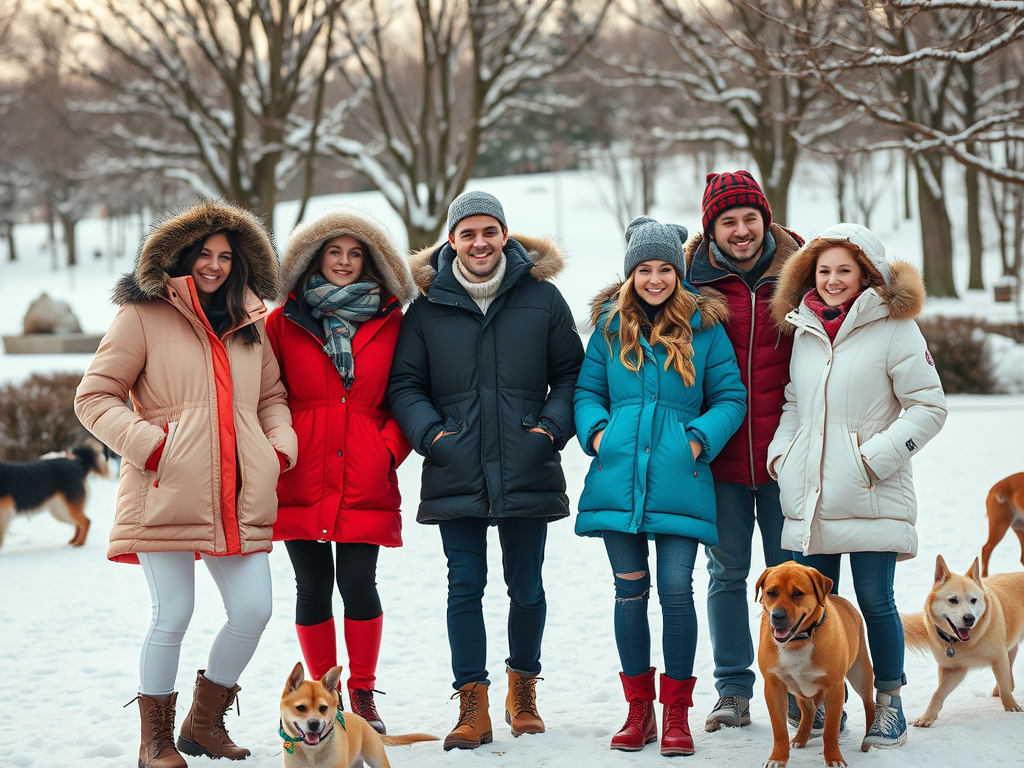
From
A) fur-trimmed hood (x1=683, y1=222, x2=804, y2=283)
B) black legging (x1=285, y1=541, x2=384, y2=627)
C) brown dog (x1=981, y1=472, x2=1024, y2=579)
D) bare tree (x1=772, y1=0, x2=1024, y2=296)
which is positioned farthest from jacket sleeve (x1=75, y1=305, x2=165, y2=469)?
brown dog (x1=981, y1=472, x2=1024, y2=579)

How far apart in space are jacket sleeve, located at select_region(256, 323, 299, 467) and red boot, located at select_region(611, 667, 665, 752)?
170cm

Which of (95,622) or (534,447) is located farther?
(95,622)

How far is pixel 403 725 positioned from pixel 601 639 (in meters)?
1.67

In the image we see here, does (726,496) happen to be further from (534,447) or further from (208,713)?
(208,713)

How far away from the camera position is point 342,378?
4090mm

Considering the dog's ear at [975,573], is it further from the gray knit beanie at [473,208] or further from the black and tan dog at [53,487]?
the black and tan dog at [53,487]

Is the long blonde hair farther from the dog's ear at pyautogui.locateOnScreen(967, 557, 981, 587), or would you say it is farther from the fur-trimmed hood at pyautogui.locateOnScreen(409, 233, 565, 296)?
the dog's ear at pyautogui.locateOnScreen(967, 557, 981, 587)

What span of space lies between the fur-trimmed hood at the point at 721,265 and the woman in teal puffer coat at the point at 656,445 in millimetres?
222

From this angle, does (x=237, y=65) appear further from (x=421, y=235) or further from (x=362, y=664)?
(x=362, y=664)

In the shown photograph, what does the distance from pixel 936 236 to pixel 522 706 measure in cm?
2103

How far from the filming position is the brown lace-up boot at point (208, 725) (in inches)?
150

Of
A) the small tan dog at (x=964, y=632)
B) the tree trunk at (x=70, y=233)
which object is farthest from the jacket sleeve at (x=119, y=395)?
the tree trunk at (x=70, y=233)

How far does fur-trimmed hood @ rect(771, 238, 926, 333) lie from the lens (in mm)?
3775

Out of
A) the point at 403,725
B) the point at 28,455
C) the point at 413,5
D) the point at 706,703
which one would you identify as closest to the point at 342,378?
the point at 403,725
